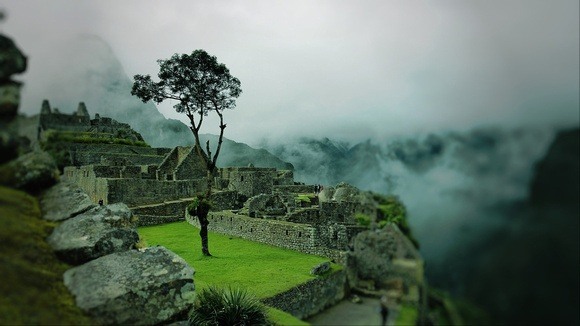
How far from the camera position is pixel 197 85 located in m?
16.9

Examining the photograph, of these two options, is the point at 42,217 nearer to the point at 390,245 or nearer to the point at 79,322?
the point at 79,322

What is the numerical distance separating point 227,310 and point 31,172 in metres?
4.76

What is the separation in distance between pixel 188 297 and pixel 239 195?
2621cm

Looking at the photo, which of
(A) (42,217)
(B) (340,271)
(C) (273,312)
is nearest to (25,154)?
(A) (42,217)

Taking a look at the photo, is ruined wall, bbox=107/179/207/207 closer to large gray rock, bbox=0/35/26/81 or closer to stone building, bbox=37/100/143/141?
stone building, bbox=37/100/143/141

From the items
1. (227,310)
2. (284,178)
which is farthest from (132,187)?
(284,178)

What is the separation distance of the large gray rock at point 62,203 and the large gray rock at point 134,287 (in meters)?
0.93

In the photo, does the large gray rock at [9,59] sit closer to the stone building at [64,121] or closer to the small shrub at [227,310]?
the stone building at [64,121]

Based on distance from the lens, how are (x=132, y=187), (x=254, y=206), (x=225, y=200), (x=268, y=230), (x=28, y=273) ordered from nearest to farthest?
(x=28, y=273) → (x=268, y=230) → (x=254, y=206) → (x=132, y=187) → (x=225, y=200)

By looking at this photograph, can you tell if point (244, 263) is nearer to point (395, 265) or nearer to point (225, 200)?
point (395, 265)

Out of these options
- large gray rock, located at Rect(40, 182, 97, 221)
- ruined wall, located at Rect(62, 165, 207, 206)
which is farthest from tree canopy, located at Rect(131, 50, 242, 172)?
large gray rock, located at Rect(40, 182, 97, 221)

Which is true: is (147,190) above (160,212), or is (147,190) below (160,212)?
above

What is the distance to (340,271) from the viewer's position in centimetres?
1088

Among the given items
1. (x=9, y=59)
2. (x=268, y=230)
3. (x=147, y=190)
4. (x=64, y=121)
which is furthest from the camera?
(x=147, y=190)
